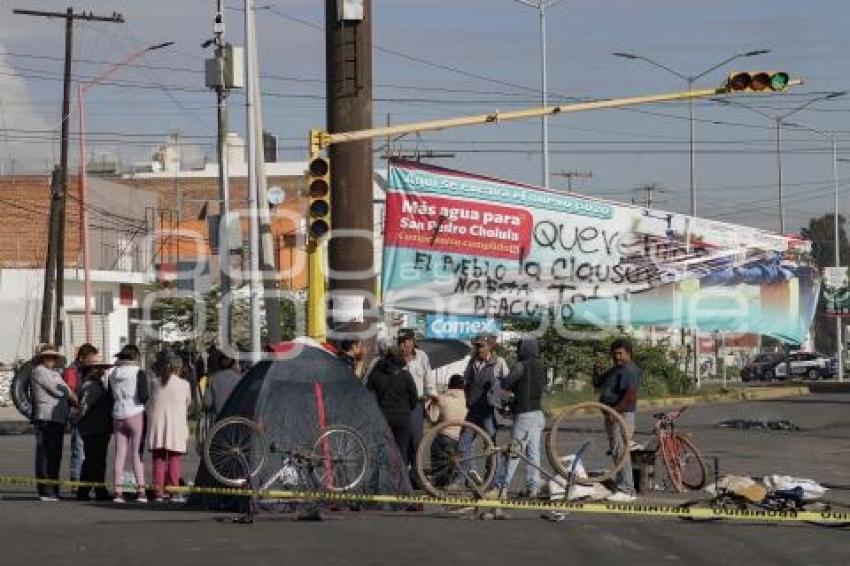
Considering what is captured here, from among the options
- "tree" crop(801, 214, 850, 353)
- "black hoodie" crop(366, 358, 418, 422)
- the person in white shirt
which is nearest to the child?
the person in white shirt

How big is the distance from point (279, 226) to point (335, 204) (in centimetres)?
5441

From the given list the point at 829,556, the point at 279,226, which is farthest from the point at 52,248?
the point at 829,556

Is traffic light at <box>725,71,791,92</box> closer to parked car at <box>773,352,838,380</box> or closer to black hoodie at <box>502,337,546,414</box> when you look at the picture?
black hoodie at <box>502,337,546,414</box>

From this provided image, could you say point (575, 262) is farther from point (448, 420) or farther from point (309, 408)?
point (309, 408)

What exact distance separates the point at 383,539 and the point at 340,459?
2.41 metres

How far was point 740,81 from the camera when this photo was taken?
22.2 metres

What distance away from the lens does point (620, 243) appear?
110 ft

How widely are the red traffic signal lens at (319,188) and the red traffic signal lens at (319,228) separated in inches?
14.1

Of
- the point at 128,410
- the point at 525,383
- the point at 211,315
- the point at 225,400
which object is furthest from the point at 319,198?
the point at 211,315

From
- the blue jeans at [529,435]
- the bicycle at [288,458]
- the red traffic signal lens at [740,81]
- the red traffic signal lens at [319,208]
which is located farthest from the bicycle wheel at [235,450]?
the red traffic signal lens at [740,81]

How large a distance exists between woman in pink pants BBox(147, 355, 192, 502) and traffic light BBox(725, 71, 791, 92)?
9.29 m

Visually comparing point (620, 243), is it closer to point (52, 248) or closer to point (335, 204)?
point (335, 204)

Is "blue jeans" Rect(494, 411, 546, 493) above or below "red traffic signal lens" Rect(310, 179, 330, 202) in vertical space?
below

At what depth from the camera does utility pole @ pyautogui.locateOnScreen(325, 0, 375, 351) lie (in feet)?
71.9
